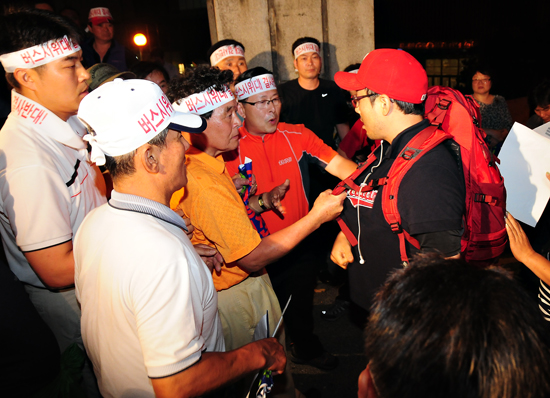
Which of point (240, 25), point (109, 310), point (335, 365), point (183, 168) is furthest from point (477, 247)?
point (240, 25)

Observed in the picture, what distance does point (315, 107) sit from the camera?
17.2 feet

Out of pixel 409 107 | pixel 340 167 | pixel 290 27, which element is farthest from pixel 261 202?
pixel 290 27

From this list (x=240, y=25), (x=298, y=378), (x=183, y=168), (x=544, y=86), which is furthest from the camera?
(x=240, y=25)

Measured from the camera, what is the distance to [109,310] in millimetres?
1479

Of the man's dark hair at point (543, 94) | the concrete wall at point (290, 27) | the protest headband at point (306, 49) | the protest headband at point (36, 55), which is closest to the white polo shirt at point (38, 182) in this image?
the protest headband at point (36, 55)

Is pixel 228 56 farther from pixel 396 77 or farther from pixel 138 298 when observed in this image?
pixel 138 298

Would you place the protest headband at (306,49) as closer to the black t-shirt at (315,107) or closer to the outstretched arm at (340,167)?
the black t-shirt at (315,107)

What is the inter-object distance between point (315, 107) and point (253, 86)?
1.85 meters

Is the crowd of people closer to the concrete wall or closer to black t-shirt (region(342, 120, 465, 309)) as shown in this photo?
black t-shirt (region(342, 120, 465, 309))

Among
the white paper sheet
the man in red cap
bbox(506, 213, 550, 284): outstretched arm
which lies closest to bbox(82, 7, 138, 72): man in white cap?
the man in red cap

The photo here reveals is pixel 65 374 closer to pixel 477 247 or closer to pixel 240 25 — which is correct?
pixel 477 247

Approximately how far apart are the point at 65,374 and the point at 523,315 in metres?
1.98

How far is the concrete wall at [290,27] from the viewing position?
6.09 meters

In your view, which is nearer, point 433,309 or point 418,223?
point 433,309
